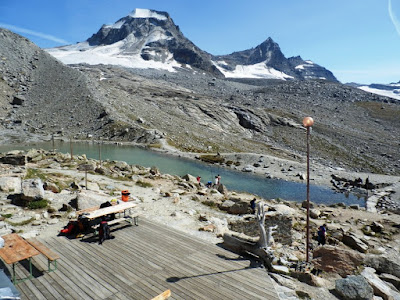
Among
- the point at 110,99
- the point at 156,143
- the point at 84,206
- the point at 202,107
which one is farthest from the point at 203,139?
the point at 84,206

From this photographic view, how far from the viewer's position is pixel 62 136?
257ft

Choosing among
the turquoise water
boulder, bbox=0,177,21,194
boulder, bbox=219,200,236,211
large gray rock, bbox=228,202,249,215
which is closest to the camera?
boulder, bbox=0,177,21,194

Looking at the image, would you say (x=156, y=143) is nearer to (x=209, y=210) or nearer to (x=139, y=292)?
(x=209, y=210)

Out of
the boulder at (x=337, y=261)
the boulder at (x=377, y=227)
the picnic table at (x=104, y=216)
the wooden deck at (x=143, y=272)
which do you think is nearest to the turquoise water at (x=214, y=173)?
the boulder at (x=377, y=227)

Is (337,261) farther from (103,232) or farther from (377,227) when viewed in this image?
(377,227)

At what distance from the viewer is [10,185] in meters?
19.2

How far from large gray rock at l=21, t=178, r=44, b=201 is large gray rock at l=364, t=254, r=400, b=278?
64.9 feet

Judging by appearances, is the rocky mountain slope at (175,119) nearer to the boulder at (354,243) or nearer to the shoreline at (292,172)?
the shoreline at (292,172)

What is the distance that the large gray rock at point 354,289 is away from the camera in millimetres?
10484

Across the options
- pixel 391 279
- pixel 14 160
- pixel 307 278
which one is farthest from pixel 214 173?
pixel 307 278

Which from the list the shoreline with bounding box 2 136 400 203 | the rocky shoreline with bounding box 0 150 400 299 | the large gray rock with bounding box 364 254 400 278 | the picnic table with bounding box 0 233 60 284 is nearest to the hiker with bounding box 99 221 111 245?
the picnic table with bounding box 0 233 60 284

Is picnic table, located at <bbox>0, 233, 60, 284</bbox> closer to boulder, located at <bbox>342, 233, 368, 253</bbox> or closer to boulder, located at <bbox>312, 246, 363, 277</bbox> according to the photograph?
boulder, located at <bbox>312, 246, 363, 277</bbox>

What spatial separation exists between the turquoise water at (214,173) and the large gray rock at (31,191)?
94.1 feet

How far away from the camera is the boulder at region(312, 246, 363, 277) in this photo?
13453 mm
